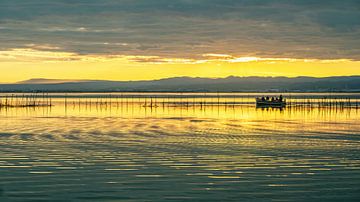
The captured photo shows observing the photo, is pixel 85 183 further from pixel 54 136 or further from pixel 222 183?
pixel 54 136

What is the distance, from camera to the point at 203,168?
55.9 feet

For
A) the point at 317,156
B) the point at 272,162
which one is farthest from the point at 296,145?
the point at 272,162

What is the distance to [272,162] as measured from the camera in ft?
60.2

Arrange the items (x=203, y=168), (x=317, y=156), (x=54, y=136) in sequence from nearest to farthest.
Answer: (x=203, y=168)
(x=317, y=156)
(x=54, y=136)

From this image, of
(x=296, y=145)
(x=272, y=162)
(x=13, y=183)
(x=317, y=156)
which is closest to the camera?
(x=13, y=183)

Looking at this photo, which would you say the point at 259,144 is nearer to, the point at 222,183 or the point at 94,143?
the point at 94,143

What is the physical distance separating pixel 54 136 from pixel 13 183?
13686 mm

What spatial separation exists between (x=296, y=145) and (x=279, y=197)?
1164 centimetres

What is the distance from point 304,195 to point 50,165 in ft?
26.1

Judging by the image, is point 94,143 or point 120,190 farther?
point 94,143

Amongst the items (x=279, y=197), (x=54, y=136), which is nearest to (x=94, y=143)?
(x=54, y=136)

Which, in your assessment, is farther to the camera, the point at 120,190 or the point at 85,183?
the point at 85,183

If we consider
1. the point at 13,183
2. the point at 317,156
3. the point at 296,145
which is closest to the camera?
the point at 13,183

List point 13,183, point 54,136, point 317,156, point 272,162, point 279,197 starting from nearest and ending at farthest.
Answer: point 279,197 → point 13,183 → point 272,162 → point 317,156 → point 54,136
